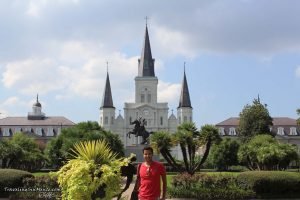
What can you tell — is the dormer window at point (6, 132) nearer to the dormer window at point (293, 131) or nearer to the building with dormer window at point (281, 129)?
the building with dormer window at point (281, 129)

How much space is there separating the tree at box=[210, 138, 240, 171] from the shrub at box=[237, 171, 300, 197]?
46476 millimetres

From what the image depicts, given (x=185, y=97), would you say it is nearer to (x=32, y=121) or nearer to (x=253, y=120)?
(x=32, y=121)

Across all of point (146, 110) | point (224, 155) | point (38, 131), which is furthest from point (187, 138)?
point (146, 110)

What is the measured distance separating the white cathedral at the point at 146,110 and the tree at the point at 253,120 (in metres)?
46.1

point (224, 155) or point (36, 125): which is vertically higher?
point (36, 125)

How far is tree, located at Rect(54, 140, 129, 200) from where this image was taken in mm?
10820

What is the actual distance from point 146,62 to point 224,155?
5313cm

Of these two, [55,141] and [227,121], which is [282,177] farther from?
[227,121]

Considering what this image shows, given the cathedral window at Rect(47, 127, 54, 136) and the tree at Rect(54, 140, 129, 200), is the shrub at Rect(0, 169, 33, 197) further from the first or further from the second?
the cathedral window at Rect(47, 127, 54, 136)

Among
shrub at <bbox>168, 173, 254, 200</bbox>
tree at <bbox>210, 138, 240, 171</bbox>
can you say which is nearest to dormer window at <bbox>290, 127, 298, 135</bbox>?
tree at <bbox>210, 138, 240, 171</bbox>

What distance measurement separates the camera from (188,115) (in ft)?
396

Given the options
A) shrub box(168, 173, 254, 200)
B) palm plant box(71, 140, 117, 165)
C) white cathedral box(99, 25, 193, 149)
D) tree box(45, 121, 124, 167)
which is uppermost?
white cathedral box(99, 25, 193, 149)

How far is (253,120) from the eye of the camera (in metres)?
72.8

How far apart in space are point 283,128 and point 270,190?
298 feet
